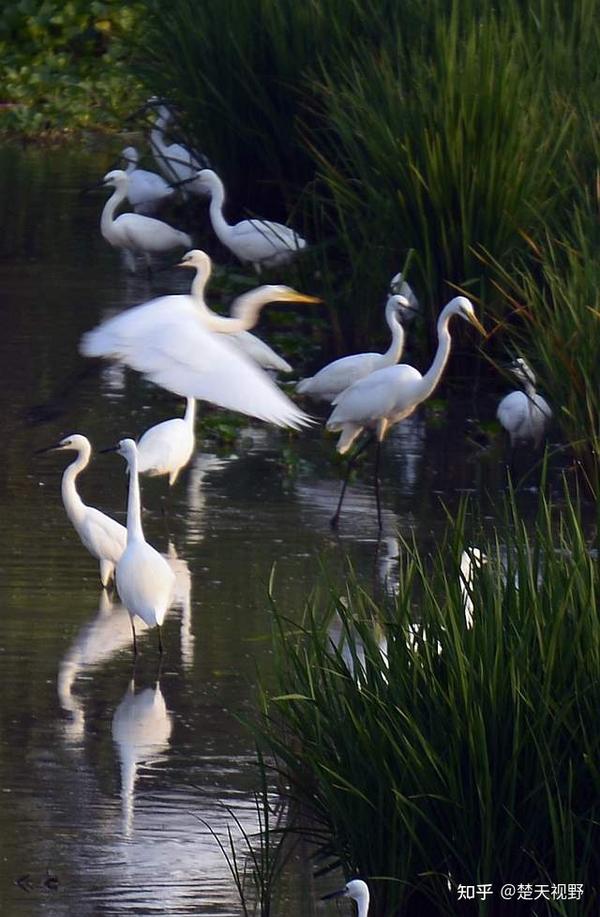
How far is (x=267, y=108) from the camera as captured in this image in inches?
500

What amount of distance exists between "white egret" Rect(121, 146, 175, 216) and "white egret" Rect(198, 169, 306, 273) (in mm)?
1632

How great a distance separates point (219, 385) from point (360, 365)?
2814 mm

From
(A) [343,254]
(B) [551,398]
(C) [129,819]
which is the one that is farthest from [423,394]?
(C) [129,819]

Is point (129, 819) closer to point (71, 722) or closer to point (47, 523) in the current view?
point (71, 722)

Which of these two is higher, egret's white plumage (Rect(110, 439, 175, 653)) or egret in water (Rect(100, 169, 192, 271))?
egret's white plumage (Rect(110, 439, 175, 653))

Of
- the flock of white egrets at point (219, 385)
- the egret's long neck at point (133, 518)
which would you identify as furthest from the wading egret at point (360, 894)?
the egret's long neck at point (133, 518)

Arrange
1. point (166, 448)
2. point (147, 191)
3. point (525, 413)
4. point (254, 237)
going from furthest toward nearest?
point (147, 191), point (254, 237), point (525, 413), point (166, 448)

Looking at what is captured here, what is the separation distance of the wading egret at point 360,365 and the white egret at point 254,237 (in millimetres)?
1536

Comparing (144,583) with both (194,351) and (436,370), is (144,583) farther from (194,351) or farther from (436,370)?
(436,370)

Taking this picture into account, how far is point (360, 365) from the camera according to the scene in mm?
9617

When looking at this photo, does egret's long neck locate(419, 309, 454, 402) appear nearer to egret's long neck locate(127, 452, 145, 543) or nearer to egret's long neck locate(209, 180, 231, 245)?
egret's long neck locate(127, 452, 145, 543)

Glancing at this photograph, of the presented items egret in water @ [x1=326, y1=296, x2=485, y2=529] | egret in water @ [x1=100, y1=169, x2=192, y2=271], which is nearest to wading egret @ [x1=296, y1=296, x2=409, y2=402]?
egret in water @ [x1=326, y1=296, x2=485, y2=529]

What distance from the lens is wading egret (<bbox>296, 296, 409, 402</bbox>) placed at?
9.57m

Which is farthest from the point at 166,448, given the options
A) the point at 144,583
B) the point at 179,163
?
the point at 179,163
